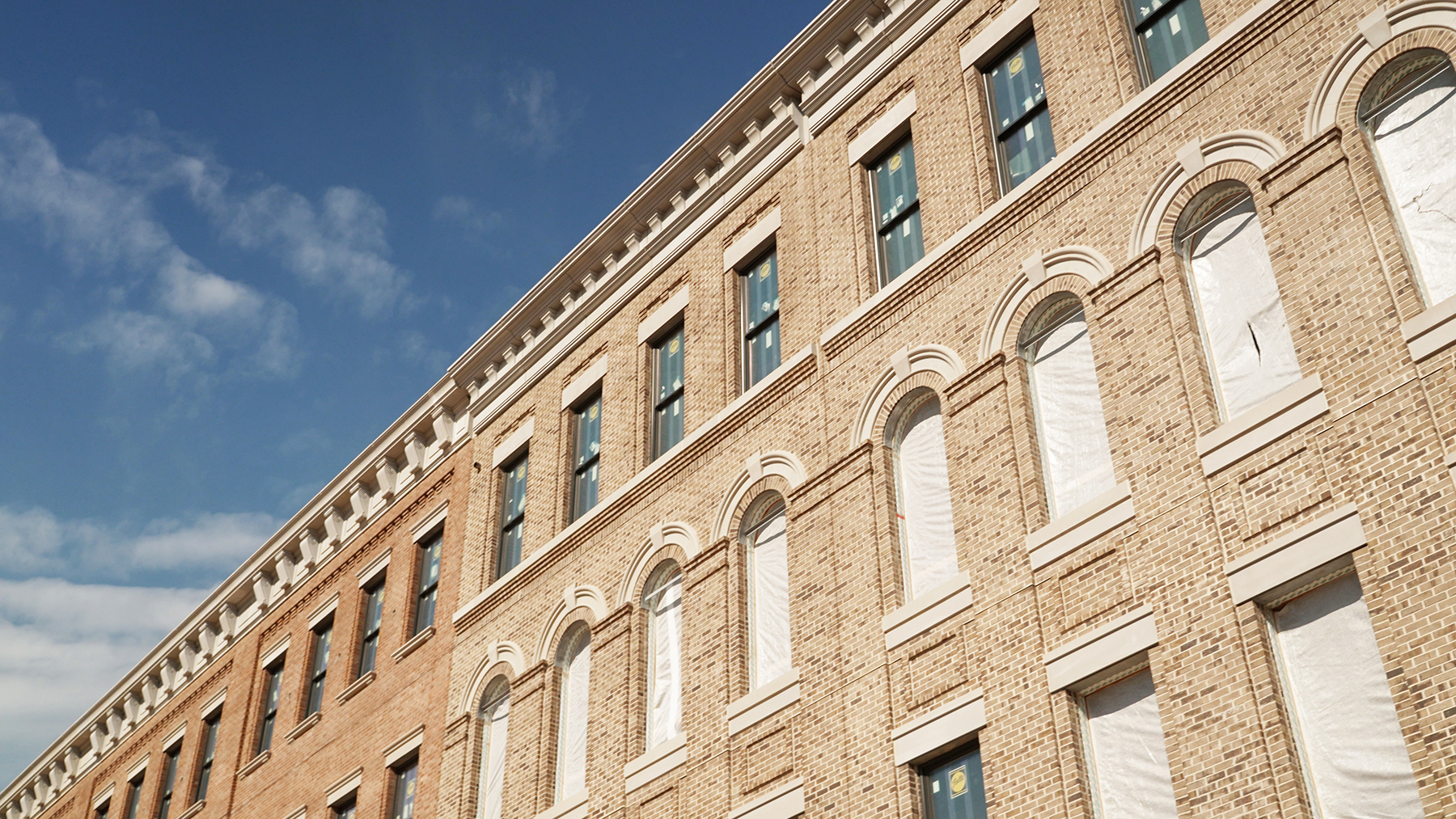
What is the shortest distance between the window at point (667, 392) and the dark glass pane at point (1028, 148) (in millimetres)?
5833

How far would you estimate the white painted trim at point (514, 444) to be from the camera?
76.0 feet

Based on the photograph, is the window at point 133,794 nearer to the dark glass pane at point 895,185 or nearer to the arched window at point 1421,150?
the dark glass pane at point 895,185

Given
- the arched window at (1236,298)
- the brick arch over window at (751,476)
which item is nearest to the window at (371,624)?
the brick arch over window at (751,476)

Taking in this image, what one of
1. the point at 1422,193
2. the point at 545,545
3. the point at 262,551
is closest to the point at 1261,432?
the point at 1422,193

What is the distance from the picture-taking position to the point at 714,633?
17062 mm

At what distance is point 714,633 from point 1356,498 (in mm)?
7806

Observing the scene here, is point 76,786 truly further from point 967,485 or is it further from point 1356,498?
point 1356,498

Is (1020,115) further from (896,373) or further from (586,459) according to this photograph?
(586,459)

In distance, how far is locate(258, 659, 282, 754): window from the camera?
26.9 metres

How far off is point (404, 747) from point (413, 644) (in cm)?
177

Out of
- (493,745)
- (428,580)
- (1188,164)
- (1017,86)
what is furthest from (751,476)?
(428,580)

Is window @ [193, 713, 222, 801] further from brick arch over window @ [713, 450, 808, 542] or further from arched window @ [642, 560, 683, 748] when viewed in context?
brick arch over window @ [713, 450, 808, 542]

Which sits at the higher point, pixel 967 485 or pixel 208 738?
pixel 208 738

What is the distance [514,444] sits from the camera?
2336 cm
